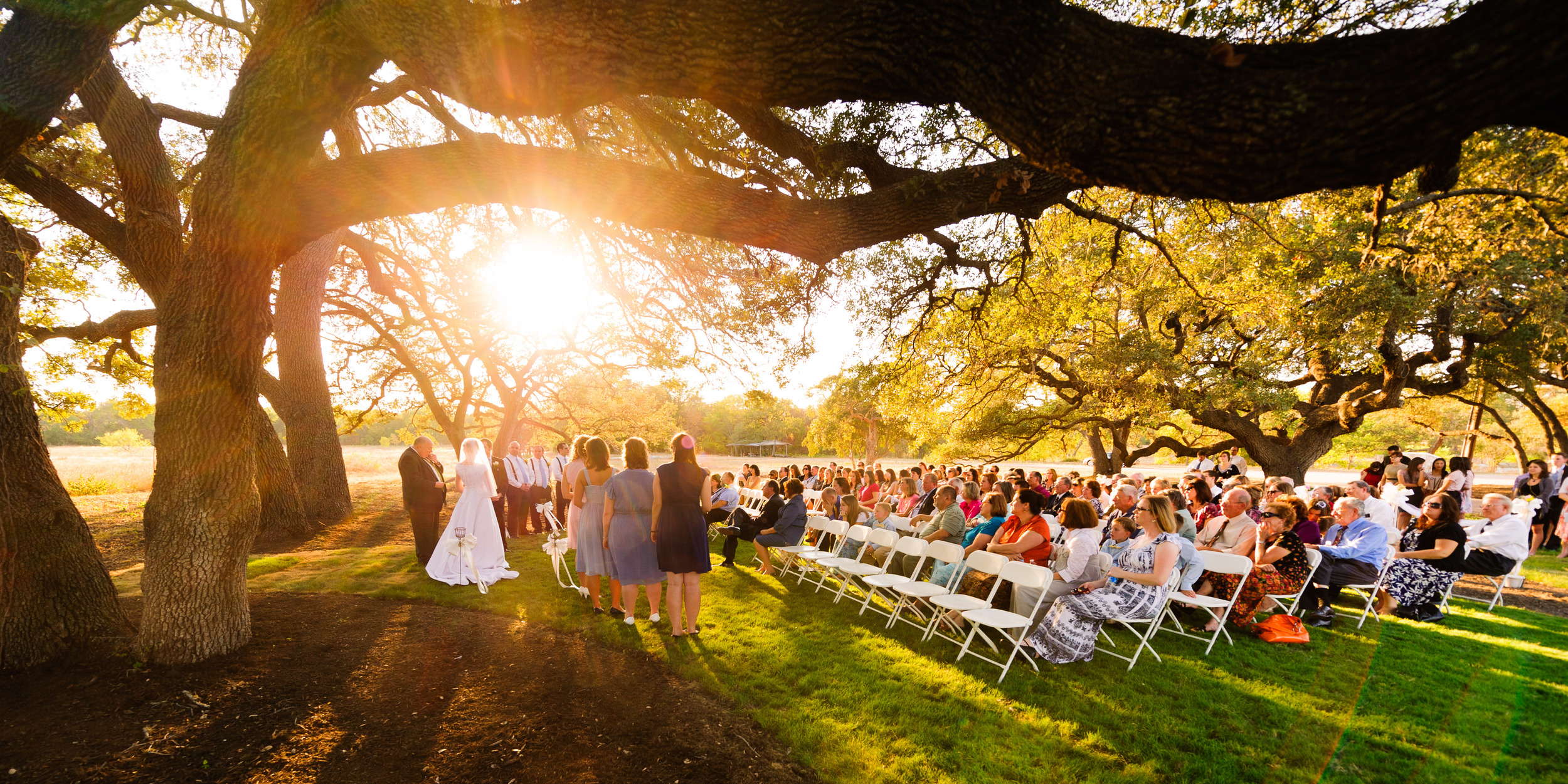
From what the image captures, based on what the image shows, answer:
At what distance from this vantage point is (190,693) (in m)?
3.61

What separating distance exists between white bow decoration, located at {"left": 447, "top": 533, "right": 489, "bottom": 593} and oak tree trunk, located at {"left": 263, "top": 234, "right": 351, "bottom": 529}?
6.85 m

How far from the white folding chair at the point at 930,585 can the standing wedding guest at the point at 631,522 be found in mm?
2338

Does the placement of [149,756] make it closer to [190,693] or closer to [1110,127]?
[190,693]

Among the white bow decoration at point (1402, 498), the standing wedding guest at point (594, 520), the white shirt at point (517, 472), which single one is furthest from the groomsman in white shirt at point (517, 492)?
the white bow decoration at point (1402, 498)

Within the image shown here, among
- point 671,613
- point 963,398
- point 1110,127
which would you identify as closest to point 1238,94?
point 1110,127

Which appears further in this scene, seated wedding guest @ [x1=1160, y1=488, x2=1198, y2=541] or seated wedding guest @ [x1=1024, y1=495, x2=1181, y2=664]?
seated wedding guest @ [x1=1160, y1=488, x2=1198, y2=541]

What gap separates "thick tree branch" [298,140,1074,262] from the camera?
3.61m

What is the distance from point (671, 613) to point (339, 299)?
1343cm

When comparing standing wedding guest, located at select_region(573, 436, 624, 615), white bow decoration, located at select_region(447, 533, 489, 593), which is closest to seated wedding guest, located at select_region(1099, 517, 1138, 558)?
standing wedding guest, located at select_region(573, 436, 624, 615)

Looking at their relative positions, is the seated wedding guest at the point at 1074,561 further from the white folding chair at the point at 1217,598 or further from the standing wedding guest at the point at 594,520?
the standing wedding guest at the point at 594,520

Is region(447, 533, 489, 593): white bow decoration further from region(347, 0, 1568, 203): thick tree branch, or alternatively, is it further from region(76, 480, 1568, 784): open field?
region(347, 0, 1568, 203): thick tree branch

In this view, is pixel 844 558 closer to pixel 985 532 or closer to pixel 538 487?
pixel 985 532

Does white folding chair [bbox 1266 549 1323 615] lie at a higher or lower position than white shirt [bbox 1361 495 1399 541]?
lower

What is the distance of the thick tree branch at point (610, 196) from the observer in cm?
361
